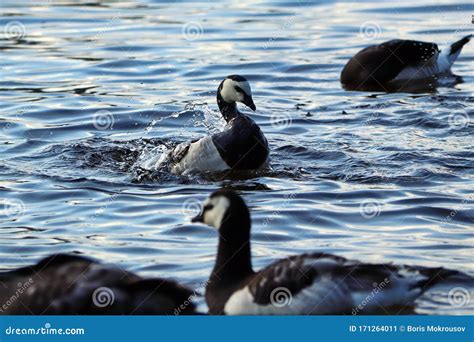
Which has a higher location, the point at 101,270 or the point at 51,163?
the point at 101,270

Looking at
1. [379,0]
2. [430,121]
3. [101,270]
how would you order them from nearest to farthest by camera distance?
[101,270] → [430,121] → [379,0]

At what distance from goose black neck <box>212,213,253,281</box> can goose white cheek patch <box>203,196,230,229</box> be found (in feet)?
0.14

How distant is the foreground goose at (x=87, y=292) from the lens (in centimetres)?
718

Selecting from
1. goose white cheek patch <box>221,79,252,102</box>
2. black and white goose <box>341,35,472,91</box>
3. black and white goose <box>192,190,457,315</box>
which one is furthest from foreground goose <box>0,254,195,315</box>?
black and white goose <box>341,35,472,91</box>

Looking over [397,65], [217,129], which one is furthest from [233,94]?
[397,65]

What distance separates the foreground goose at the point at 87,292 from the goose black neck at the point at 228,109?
5944 mm

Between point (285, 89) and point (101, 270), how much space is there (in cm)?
1030

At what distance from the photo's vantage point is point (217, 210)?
26.4 ft

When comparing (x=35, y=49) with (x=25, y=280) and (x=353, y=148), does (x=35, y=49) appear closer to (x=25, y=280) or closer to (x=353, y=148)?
(x=353, y=148)

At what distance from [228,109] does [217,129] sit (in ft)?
4.03

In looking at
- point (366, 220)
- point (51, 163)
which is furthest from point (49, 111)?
point (366, 220)

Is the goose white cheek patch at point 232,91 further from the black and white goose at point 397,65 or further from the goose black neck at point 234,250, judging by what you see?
the goose black neck at point 234,250

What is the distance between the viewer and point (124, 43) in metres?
21.2

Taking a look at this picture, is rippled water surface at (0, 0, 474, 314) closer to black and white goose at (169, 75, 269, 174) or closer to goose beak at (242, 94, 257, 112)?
black and white goose at (169, 75, 269, 174)
